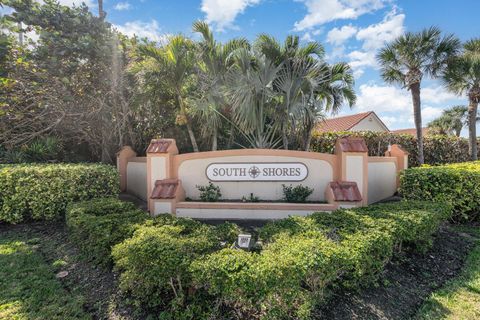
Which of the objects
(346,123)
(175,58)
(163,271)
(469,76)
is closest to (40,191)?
(163,271)

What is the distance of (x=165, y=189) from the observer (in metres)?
6.30

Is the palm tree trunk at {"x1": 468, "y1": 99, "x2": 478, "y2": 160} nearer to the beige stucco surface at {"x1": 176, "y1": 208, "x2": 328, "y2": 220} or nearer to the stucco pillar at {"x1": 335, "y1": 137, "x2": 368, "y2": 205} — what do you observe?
the stucco pillar at {"x1": 335, "y1": 137, "x2": 368, "y2": 205}

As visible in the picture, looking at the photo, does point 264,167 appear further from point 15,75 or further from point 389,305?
point 15,75

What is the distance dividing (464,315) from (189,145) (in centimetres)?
842

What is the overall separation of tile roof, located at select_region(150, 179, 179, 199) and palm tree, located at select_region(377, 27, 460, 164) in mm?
10301

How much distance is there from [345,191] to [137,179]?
20.1ft

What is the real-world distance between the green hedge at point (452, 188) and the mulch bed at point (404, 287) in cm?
125

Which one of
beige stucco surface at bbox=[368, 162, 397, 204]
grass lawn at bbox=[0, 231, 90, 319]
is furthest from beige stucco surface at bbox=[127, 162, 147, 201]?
beige stucco surface at bbox=[368, 162, 397, 204]

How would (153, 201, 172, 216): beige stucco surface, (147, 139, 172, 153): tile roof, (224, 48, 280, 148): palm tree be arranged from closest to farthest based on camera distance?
(153, 201, 172, 216): beige stucco surface < (147, 139, 172, 153): tile roof < (224, 48, 280, 148): palm tree

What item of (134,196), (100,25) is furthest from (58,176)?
(100,25)

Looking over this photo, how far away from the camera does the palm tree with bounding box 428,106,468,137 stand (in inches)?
832

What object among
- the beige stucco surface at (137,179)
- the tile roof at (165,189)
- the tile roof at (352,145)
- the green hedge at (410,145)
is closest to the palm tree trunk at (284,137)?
the tile roof at (352,145)

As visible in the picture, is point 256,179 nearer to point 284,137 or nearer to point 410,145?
point 284,137

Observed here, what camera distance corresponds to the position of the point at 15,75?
7.48 metres
